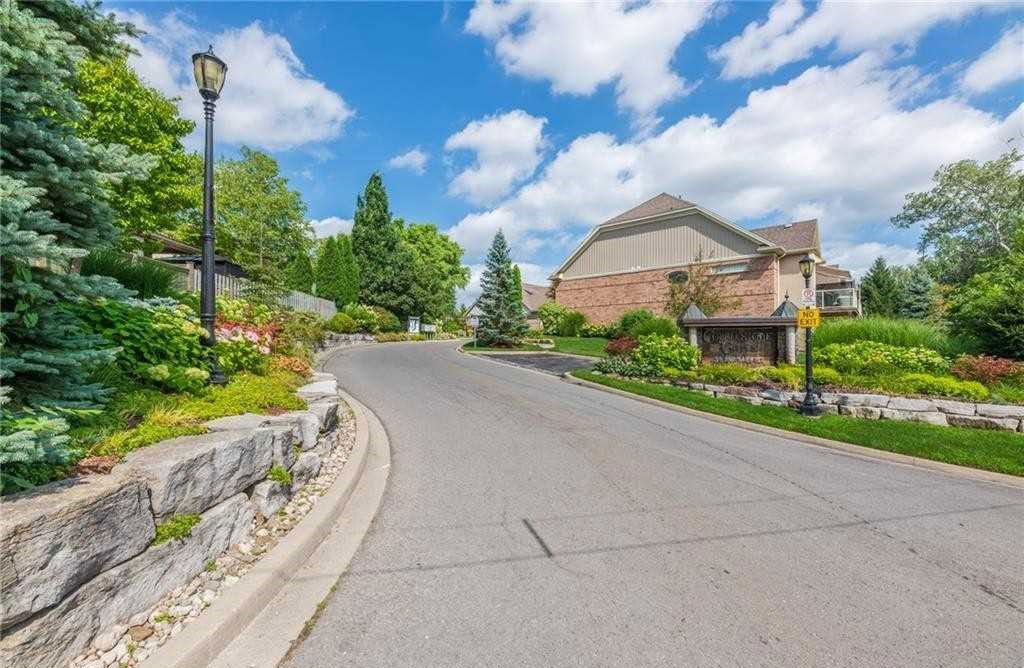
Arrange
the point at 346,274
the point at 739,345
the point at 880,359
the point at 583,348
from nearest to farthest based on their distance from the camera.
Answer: the point at 880,359 → the point at 739,345 → the point at 583,348 → the point at 346,274

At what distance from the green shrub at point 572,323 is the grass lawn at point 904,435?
20030 millimetres

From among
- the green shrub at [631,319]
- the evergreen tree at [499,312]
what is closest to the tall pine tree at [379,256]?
the evergreen tree at [499,312]

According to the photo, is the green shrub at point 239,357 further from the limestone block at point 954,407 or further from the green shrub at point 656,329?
the limestone block at point 954,407

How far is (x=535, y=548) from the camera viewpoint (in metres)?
3.62

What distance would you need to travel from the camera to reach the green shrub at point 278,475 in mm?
3861

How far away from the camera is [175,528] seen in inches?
106

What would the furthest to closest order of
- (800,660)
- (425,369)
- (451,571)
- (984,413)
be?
1. (425,369)
2. (984,413)
3. (451,571)
4. (800,660)

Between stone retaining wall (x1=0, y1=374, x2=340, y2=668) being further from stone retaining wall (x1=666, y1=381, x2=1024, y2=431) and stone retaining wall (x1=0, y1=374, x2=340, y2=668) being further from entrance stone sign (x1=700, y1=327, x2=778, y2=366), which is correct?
entrance stone sign (x1=700, y1=327, x2=778, y2=366)

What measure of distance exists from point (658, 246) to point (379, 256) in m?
23.5

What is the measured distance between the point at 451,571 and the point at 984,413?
10.2 metres

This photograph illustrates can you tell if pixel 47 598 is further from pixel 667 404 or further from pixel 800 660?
pixel 667 404

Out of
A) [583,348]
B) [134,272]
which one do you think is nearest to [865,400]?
[134,272]

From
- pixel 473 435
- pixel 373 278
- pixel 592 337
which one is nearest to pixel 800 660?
pixel 473 435

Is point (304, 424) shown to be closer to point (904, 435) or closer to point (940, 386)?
point (904, 435)
